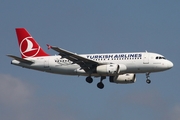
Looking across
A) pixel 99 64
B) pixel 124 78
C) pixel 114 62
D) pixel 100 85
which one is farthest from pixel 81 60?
pixel 124 78

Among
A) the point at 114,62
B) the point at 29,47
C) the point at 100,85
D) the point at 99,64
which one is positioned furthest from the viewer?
the point at 29,47

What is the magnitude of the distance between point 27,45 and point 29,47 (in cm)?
67

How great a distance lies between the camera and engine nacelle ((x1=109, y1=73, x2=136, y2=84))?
81188 millimetres

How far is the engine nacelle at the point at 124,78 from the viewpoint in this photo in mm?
81188

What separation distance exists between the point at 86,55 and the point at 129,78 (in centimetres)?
685

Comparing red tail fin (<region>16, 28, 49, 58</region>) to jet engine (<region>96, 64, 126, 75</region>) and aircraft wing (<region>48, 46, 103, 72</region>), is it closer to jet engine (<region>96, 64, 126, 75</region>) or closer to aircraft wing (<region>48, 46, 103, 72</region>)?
aircraft wing (<region>48, 46, 103, 72</region>)

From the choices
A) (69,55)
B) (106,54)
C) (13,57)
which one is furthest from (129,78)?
(13,57)

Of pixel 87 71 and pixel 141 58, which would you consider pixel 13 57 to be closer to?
pixel 87 71

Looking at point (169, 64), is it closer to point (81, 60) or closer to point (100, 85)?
point (100, 85)

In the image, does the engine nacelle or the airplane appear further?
the engine nacelle

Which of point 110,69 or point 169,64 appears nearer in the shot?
point 110,69

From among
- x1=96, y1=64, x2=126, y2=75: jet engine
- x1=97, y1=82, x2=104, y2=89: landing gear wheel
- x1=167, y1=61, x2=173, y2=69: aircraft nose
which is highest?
x1=167, y1=61, x2=173, y2=69: aircraft nose

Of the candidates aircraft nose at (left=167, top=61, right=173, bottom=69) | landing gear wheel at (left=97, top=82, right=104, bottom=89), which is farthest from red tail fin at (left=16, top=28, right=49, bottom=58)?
aircraft nose at (left=167, top=61, right=173, bottom=69)

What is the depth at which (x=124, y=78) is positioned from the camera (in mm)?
81625
